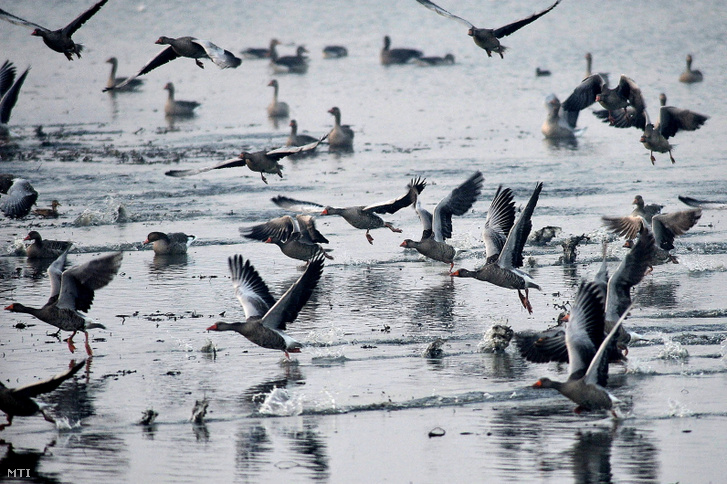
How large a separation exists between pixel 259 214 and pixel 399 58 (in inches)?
962

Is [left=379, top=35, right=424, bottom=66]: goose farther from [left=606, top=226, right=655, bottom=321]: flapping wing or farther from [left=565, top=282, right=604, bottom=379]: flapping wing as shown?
[left=565, top=282, right=604, bottom=379]: flapping wing

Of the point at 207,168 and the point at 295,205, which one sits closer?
the point at 207,168

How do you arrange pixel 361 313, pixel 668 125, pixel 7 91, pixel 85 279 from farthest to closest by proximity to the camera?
pixel 7 91, pixel 668 125, pixel 361 313, pixel 85 279

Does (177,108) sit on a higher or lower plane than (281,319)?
higher

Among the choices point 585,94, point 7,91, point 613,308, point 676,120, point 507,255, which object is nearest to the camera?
point 613,308

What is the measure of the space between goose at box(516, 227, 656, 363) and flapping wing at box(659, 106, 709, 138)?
223 inches

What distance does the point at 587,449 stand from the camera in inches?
273

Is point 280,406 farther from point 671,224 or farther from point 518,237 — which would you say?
point 671,224

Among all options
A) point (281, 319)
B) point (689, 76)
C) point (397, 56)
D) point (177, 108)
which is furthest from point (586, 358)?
point (397, 56)

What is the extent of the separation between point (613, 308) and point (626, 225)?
13.0ft

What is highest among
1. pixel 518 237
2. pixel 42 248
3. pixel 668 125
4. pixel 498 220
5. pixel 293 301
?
pixel 668 125

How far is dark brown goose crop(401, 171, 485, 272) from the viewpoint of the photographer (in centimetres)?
1238

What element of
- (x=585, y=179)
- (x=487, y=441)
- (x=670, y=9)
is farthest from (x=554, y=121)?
(x=670, y=9)

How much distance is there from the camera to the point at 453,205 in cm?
1267
